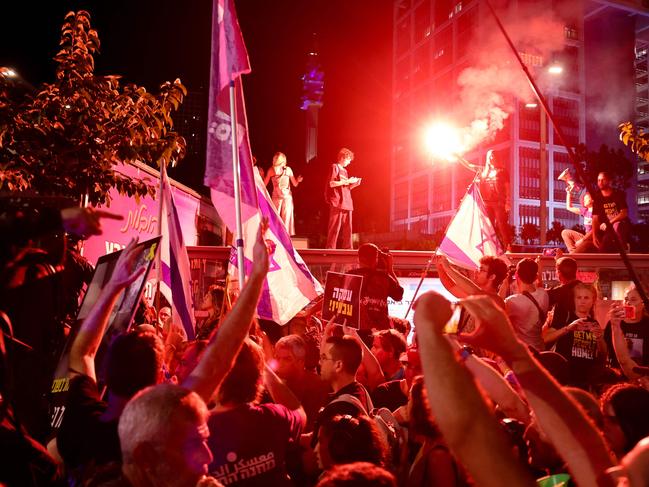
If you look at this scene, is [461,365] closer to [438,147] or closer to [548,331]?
[548,331]

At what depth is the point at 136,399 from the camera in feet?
6.79

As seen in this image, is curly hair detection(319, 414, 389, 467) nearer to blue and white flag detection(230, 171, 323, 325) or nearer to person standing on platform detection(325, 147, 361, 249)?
blue and white flag detection(230, 171, 323, 325)

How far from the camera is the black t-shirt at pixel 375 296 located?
23.6ft

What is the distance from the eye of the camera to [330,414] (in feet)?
12.1

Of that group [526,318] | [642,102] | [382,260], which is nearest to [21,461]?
[526,318]

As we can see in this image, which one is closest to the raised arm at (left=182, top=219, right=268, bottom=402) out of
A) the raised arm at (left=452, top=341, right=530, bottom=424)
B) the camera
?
the raised arm at (left=452, top=341, right=530, bottom=424)

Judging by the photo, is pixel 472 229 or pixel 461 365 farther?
pixel 472 229

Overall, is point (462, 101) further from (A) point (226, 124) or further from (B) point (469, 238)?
(A) point (226, 124)

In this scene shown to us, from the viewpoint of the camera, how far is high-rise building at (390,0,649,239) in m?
66.6

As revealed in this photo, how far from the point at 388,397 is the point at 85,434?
3.10 metres

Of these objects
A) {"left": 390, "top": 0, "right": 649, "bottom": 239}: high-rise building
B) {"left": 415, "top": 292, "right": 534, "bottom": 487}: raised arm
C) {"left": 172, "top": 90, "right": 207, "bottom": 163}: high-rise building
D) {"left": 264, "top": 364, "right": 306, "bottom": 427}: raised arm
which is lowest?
{"left": 264, "top": 364, "right": 306, "bottom": 427}: raised arm

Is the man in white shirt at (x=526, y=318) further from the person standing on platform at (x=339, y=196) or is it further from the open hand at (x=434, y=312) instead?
the person standing on platform at (x=339, y=196)

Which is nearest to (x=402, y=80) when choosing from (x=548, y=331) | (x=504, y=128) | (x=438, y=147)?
(x=504, y=128)

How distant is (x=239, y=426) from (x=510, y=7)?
228ft
